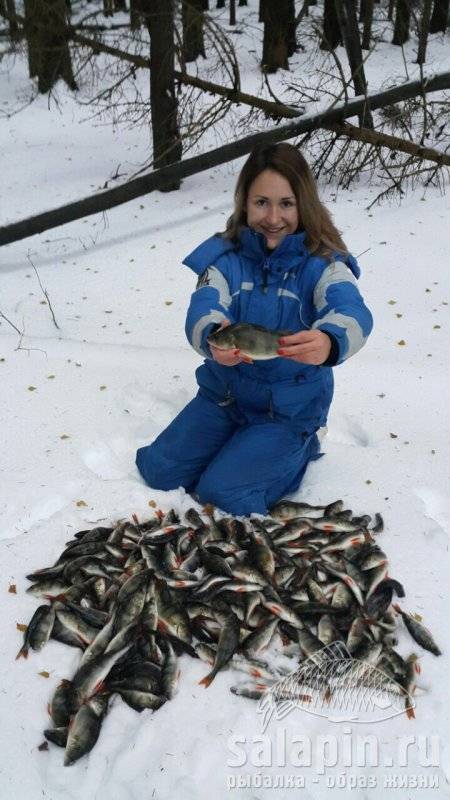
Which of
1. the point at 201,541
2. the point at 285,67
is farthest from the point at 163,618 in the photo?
the point at 285,67

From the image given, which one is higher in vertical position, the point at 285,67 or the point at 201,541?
the point at 285,67

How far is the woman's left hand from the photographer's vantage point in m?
2.82

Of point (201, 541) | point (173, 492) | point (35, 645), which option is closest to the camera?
point (35, 645)

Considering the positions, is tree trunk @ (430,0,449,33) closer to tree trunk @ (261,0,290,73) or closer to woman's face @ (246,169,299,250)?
tree trunk @ (261,0,290,73)

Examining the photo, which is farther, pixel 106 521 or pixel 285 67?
pixel 285 67

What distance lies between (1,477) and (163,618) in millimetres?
1531

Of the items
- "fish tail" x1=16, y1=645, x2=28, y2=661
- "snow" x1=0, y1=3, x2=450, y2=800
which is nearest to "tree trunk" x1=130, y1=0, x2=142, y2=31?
"snow" x1=0, y1=3, x2=450, y2=800

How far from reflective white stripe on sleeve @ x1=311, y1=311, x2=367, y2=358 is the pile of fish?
2.96 ft

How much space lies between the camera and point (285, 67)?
13.6 metres

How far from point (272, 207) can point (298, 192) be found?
145 millimetres

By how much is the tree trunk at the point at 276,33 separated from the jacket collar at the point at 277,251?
10.4 m

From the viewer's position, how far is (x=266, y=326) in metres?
→ 3.36

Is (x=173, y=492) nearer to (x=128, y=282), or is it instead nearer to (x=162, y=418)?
(x=162, y=418)

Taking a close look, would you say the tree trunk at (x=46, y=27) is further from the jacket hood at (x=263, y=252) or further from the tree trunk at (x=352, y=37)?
the jacket hood at (x=263, y=252)
